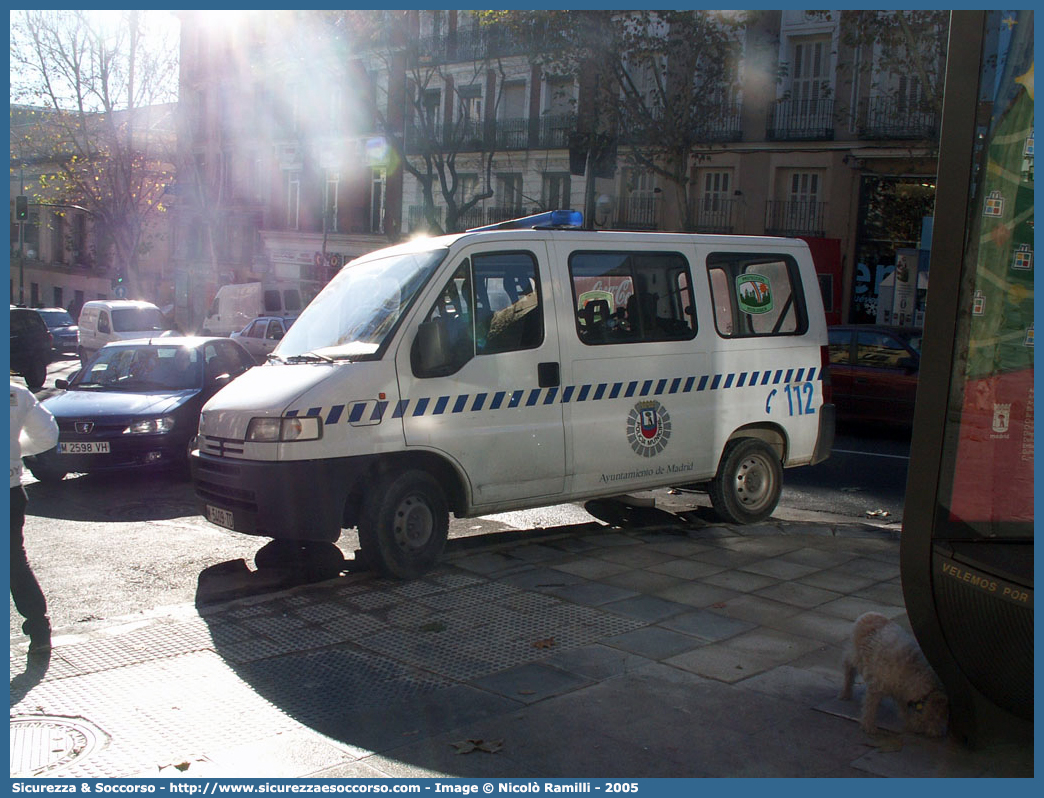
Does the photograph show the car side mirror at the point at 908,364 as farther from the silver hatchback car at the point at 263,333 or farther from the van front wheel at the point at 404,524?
the silver hatchback car at the point at 263,333

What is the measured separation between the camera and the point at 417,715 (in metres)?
4.70

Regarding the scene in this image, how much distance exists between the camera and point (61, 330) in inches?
1198

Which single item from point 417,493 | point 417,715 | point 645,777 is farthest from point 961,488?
point 417,493

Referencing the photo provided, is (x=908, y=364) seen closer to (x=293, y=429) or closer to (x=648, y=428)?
(x=648, y=428)

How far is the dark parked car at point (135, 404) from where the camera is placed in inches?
396

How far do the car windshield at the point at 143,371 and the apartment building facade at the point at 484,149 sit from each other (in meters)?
6.78

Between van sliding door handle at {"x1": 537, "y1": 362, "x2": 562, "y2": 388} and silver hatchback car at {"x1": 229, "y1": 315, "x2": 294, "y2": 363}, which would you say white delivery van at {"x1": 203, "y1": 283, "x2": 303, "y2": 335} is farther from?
van sliding door handle at {"x1": 537, "y1": 362, "x2": 562, "y2": 388}

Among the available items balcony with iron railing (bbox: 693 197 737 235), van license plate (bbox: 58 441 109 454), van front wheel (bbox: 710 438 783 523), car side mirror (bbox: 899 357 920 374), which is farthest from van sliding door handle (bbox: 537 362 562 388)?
balcony with iron railing (bbox: 693 197 737 235)

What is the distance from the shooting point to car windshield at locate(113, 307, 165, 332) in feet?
82.6

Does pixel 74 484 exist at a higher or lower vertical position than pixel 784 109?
lower

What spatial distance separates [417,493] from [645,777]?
10.8 ft

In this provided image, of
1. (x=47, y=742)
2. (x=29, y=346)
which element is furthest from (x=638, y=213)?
(x=47, y=742)

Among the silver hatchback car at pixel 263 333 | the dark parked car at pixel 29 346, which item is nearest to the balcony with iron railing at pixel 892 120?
the silver hatchback car at pixel 263 333

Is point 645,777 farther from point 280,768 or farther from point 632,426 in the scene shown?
point 632,426
